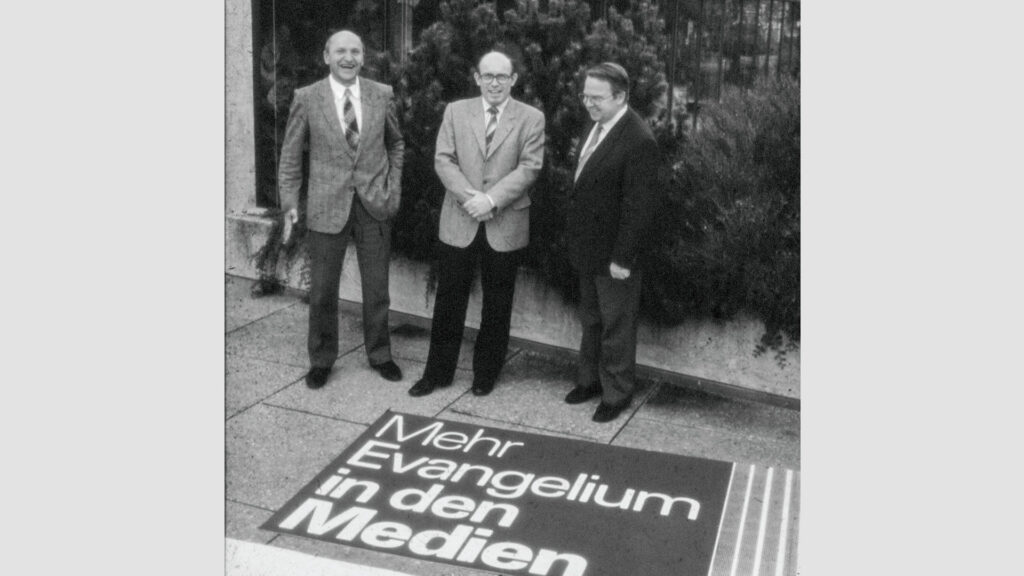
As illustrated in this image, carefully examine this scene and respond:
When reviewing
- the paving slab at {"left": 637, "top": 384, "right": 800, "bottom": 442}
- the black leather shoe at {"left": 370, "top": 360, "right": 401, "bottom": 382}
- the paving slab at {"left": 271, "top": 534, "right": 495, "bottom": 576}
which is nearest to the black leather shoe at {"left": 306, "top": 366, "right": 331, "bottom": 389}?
the black leather shoe at {"left": 370, "top": 360, "right": 401, "bottom": 382}

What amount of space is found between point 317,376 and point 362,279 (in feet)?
2.03

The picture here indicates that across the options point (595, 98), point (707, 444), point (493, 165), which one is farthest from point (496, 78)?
point (707, 444)

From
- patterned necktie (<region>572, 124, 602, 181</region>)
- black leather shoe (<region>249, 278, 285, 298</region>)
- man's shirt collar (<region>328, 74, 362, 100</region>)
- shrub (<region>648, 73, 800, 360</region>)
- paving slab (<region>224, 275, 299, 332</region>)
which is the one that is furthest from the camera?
black leather shoe (<region>249, 278, 285, 298</region>)

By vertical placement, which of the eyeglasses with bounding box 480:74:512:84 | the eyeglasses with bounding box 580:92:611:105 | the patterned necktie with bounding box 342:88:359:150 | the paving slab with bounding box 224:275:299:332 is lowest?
the paving slab with bounding box 224:275:299:332

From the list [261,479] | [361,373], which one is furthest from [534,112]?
[261,479]

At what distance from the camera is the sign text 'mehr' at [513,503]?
510 cm

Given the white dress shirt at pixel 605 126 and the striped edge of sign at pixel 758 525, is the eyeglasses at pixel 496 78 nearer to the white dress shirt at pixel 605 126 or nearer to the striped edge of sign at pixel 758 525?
the white dress shirt at pixel 605 126

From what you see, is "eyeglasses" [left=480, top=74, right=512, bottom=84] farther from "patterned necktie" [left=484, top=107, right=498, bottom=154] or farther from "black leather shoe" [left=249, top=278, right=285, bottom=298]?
"black leather shoe" [left=249, top=278, right=285, bottom=298]

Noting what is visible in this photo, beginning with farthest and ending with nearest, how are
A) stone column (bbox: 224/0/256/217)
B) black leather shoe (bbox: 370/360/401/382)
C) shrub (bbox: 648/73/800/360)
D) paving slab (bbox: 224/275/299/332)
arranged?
1. black leather shoe (bbox: 370/360/401/382)
2. paving slab (bbox: 224/275/299/332)
3. shrub (bbox: 648/73/800/360)
4. stone column (bbox: 224/0/256/217)

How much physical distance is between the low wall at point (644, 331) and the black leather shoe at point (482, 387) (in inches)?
25.4

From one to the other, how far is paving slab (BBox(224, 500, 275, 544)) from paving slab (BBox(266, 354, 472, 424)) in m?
0.96

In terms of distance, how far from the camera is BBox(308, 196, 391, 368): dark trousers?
662 centimetres

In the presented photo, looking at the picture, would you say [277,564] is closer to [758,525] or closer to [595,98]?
[758,525]

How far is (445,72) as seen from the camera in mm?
6570
